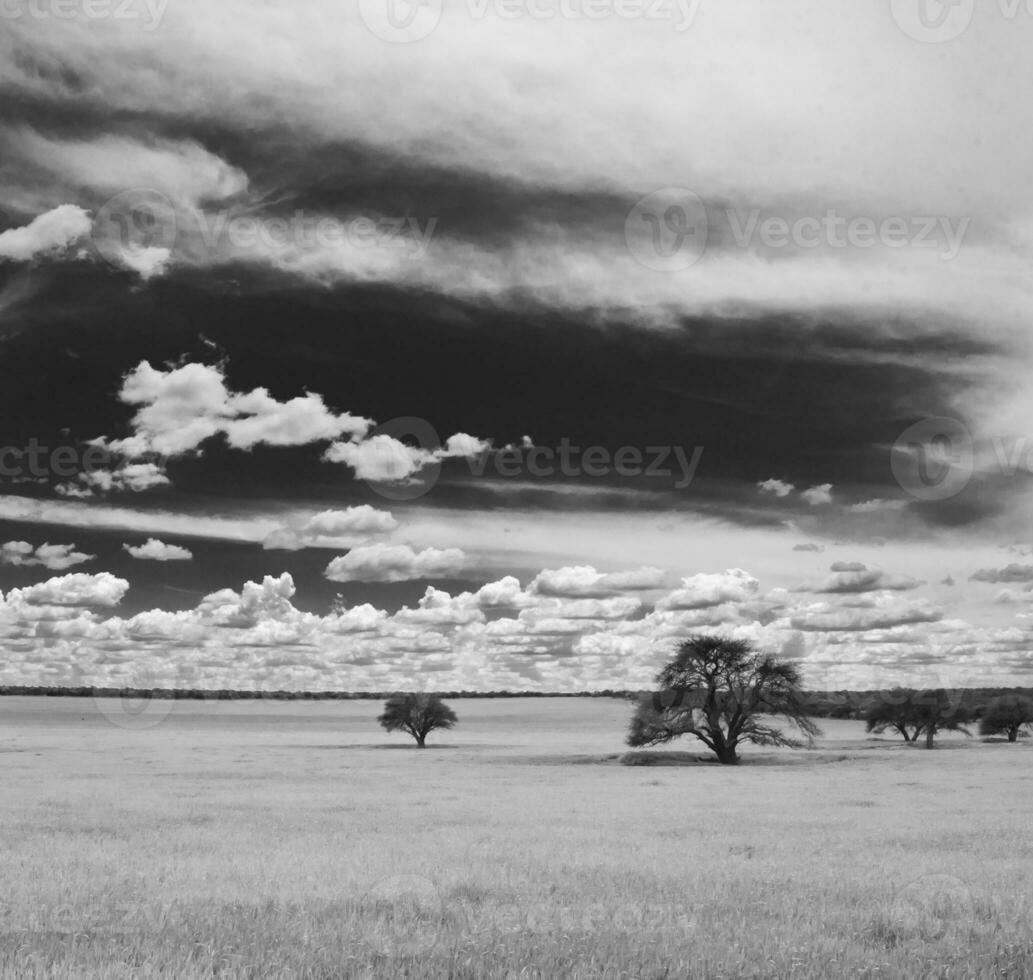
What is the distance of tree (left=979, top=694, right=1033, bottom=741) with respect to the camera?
372ft

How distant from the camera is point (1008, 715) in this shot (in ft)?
374

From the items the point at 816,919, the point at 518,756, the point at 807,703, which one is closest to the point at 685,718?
the point at 807,703

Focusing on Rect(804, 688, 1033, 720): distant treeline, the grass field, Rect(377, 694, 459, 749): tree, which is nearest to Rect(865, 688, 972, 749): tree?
Rect(804, 688, 1033, 720): distant treeline

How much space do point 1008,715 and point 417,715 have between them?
65213mm

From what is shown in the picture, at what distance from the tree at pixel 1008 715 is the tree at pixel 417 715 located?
60.8 metres

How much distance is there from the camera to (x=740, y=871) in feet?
62.1

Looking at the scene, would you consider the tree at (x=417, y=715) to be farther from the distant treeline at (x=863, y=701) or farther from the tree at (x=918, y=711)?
the tree at (x=918, y=711)

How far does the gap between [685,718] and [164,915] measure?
63.0m

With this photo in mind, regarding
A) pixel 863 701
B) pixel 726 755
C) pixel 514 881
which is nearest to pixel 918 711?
pixel 726 755

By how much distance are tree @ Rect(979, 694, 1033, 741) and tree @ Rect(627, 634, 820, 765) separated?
2082 inches

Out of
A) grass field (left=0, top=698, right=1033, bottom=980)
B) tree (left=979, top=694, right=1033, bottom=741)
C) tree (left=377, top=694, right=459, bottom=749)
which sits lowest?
tree (left=377, top=694, right=459, bottom=749)

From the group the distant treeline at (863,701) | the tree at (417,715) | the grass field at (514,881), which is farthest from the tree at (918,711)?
the grass field at (514,881)

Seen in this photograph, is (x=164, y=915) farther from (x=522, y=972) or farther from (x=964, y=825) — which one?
(x=964, y=825)

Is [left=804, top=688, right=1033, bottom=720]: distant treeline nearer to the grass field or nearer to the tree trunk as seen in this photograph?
the tree trunk
